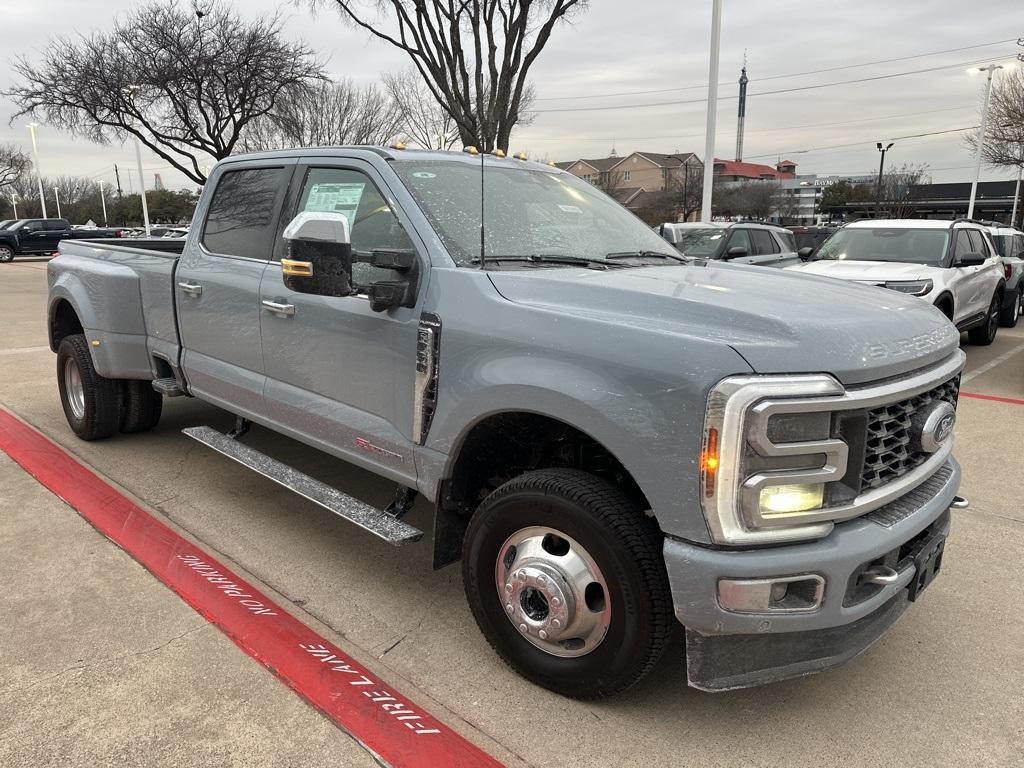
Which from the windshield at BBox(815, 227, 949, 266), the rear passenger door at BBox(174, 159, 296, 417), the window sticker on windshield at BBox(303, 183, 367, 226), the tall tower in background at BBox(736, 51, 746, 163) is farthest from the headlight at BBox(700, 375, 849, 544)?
the tall tower in background at BBox(736, 51, 746, 163)

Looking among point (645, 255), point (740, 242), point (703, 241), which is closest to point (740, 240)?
point (740, 242)

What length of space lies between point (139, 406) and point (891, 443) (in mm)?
4826

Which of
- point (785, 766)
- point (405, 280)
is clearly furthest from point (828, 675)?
point (405, 280)

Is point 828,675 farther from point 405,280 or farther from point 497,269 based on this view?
point 405,280

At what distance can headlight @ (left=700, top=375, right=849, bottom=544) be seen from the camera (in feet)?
6.51

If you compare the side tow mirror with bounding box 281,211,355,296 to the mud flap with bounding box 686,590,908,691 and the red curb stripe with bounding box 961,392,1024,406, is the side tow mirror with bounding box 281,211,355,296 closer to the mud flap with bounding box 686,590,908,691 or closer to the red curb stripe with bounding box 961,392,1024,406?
the mud flap with bounding box 686,590,908,691

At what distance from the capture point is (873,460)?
224 cm

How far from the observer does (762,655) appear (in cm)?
221

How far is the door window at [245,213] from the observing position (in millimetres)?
3826

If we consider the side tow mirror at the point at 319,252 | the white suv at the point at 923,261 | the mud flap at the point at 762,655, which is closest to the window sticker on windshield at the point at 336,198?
the side tow mirror at the point at 319,252

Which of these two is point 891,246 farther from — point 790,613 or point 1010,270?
point 790,613

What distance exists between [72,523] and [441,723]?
2619 mm

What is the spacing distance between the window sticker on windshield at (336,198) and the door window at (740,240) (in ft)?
29.4

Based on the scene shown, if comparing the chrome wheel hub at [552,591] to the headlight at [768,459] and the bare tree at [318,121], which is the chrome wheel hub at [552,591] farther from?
the bare tree at [318,121]
